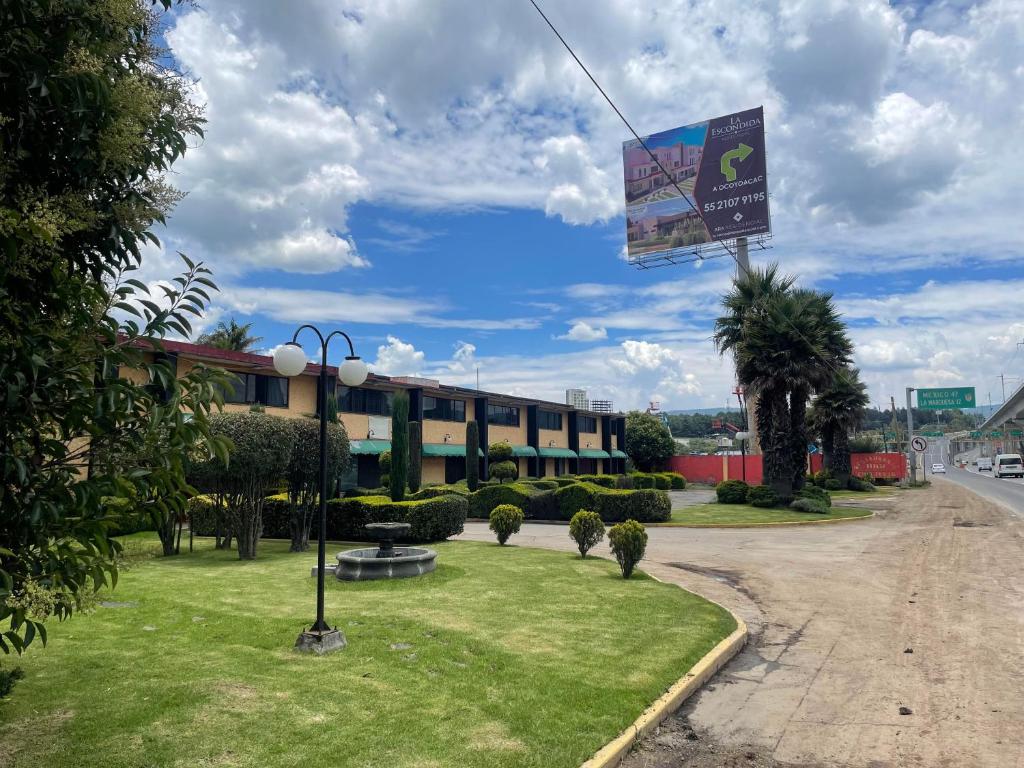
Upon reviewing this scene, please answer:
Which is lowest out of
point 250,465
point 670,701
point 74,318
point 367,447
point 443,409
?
point 670,701

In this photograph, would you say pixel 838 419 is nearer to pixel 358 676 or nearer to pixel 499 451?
pixel 499 451

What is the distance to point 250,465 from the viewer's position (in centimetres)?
1488

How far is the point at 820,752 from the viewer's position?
208 inches

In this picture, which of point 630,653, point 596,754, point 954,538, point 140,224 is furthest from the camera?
point 954,538

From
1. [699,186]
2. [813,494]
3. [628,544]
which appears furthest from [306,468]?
[699,186]

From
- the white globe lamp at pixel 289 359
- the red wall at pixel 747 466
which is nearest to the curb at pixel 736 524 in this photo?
the white globe lamp at pixel 289 359

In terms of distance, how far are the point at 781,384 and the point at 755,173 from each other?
73.7 feet

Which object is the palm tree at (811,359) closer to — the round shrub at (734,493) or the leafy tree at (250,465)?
the round shrub at (734,493)

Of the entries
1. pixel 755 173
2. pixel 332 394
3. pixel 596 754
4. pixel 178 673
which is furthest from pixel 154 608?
pixel 755 173

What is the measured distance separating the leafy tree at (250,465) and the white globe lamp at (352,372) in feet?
24.2

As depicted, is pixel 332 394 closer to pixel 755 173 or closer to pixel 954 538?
pixel 954 538

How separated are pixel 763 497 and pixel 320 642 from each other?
2585cm

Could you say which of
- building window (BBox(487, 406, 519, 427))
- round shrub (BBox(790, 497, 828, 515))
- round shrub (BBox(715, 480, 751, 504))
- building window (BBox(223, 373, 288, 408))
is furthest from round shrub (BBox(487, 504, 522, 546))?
building window (BBox(487, 406, 519, 427))

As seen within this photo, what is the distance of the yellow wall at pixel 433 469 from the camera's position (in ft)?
131
